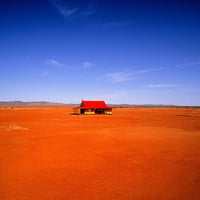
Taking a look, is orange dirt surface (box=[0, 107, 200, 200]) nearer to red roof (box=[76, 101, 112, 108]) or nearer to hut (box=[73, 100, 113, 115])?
hut (box=[73, 100, 113, 115])

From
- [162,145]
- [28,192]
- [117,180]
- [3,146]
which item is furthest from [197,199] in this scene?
[3,146]

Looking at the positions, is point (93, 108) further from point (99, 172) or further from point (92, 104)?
point (99, 172)

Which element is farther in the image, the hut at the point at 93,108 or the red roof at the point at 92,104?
the red roof at the point at 92,104

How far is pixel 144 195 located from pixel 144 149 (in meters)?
4.65

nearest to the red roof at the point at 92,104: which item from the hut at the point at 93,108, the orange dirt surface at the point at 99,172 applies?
the hut at the point at 93,108

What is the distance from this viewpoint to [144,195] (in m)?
4.77

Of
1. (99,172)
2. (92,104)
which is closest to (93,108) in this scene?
(92,104)

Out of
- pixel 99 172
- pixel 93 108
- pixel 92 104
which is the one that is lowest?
pixel 99 172

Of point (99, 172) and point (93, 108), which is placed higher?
point (93, 108)

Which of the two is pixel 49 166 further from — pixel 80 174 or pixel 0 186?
pixel 0 186

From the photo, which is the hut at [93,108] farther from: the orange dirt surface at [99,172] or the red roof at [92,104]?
the orange dirt surface at [99,172]

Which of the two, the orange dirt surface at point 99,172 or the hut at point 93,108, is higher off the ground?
the hut at point 93,108

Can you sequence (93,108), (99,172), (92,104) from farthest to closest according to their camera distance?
1. (92,104)
2. (93,108)
3. (99,172)

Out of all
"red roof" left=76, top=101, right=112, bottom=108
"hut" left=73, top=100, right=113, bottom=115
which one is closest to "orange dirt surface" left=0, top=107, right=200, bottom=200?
"hut" left=73, top=100, right=113, bottom=115
